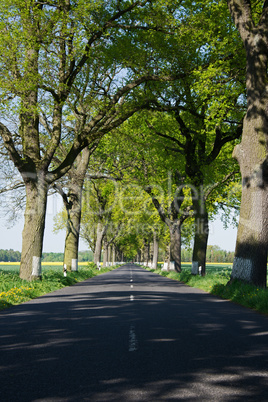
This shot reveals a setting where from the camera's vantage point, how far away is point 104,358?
18.5 ft

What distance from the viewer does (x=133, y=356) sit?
575 cm

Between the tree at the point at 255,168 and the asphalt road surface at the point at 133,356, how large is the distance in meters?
4.04

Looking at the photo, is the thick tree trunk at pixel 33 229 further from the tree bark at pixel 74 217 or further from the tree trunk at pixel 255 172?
the tree bark at pixel 74 217

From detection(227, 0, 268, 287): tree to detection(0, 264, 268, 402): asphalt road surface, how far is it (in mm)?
4037

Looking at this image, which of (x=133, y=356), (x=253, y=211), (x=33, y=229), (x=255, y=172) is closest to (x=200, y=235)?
(x=33, y=229)

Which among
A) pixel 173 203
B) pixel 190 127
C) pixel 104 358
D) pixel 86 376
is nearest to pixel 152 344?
pixel 104 358

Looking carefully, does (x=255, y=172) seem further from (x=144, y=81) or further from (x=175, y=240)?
(x=175, y=240)

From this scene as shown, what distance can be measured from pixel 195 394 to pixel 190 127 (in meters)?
21.6

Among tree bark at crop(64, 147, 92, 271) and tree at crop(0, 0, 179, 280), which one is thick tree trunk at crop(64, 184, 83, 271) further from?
tree at crop(0, 0, 179, 280)

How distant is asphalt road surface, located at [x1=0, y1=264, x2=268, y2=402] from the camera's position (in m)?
4.29

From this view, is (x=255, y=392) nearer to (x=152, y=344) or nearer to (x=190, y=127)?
(x=152, y=344)

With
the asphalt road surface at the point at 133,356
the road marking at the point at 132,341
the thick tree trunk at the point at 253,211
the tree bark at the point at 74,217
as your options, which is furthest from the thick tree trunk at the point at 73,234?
the road marking at the point at 132,341

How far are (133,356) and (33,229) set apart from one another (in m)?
13.2

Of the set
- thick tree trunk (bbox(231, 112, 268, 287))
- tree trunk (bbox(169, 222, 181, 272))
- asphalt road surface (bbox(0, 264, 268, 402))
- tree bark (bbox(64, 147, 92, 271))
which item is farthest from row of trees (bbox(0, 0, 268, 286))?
tree trunk (bbox(169, 222, 181, 272))
